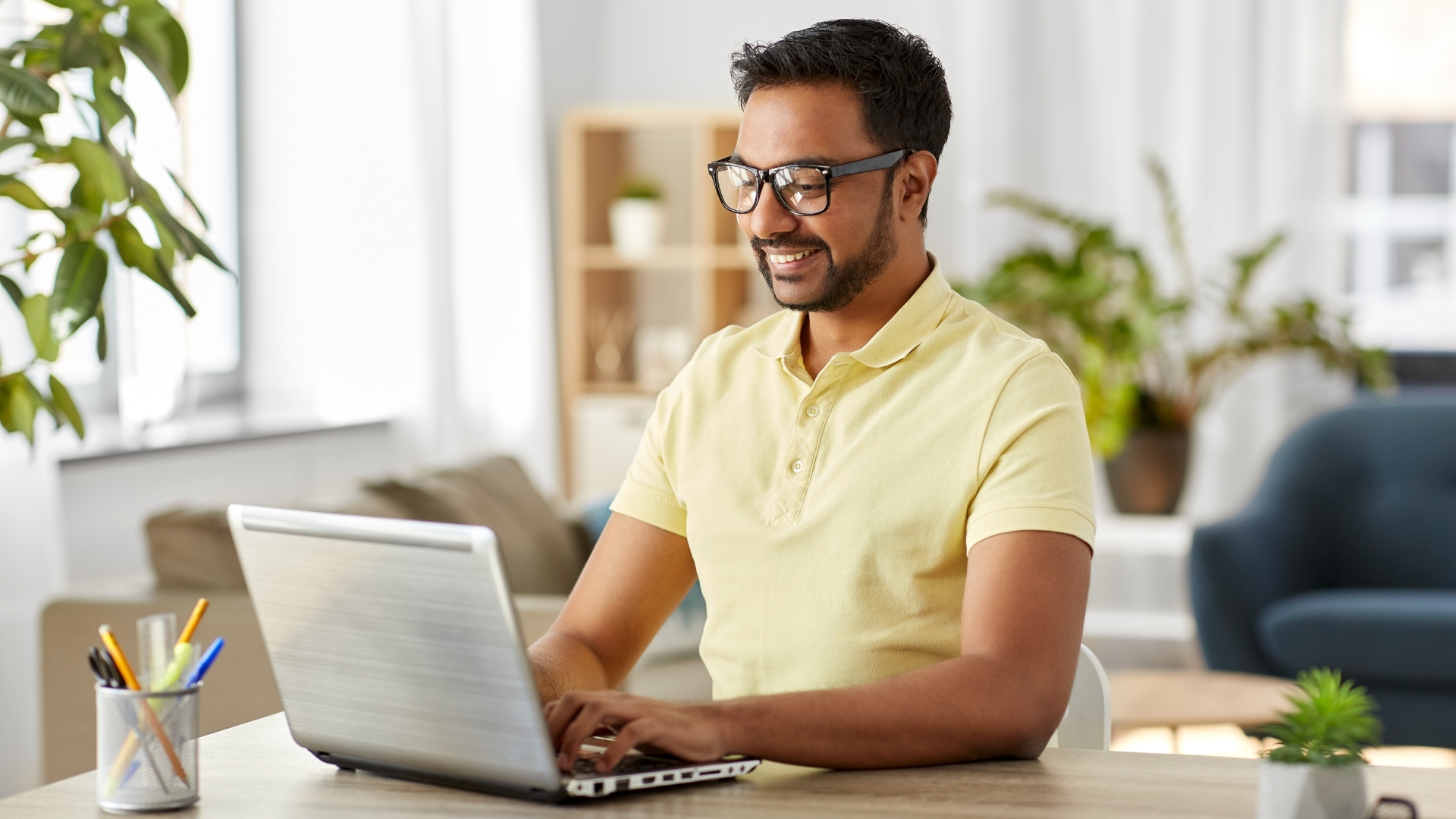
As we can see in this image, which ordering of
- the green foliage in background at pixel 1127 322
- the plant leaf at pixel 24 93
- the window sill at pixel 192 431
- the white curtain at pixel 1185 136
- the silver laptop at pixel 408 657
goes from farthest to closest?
the white curtain at pixel 1185 136, the green foliage in background at pixel 1127 322, the window sill at pixel 192 431, the plant leaf at pixel 24 93, the silver laptop at pixel 408 657

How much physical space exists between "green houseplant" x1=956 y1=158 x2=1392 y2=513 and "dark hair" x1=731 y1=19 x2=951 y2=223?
301 cm

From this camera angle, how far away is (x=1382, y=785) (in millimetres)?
1106

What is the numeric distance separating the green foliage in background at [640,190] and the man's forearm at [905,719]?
4.27 m

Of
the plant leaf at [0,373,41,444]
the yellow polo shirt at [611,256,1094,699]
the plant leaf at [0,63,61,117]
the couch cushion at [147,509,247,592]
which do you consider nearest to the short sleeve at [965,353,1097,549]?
the yellow polo shirt at [611,256,1094,699]

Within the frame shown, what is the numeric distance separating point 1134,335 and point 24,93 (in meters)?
3.26

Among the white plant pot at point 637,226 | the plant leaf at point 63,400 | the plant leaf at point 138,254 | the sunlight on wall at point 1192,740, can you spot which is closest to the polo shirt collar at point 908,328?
the plant leaf at point 138,254

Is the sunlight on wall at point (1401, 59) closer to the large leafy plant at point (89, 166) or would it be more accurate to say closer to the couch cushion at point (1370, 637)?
the couch cushion at point (1370, 637)

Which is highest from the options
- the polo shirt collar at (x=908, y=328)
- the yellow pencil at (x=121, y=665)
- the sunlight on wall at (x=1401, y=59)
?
the sunlight on wall at (x=1401, y=59)

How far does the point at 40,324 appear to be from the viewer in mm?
1850

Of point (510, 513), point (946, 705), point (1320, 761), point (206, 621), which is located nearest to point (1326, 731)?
point (1320, 761)

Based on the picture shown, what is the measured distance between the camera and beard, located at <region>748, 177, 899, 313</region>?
1423 mm

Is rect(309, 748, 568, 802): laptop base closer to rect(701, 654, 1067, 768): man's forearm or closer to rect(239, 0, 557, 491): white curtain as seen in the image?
rect(701, 654, 1067, 768): man's forearm

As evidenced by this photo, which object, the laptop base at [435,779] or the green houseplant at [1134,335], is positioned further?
the green houseplant at [1134,335]

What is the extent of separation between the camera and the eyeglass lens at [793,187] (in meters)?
1.38
